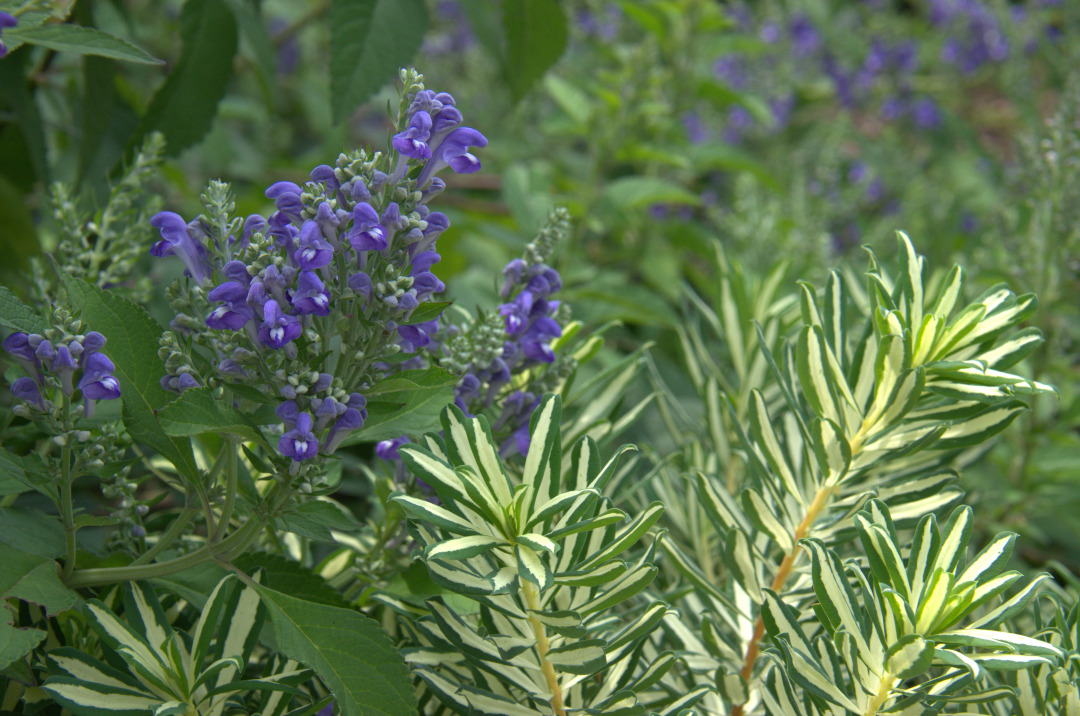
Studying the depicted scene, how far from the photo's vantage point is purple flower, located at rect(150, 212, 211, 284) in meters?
0.74

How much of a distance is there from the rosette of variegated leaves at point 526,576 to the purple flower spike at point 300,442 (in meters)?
0.08

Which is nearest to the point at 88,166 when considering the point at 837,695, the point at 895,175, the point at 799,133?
the point at 837,695

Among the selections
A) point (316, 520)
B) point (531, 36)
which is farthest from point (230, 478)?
point (531, 36)

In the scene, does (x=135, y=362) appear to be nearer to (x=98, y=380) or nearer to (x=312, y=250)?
(x=98, y=380)

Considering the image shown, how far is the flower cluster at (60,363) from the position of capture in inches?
26.7

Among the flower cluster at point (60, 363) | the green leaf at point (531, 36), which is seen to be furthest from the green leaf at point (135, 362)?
the green leaf at point (531, 36)

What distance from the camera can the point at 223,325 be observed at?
68cm

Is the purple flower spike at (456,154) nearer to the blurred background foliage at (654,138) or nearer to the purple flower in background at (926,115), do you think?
the blurred background foliage at (654,138)

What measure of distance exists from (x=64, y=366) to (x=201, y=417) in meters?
0.13

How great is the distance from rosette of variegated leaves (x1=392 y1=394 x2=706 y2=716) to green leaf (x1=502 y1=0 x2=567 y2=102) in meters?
0.75

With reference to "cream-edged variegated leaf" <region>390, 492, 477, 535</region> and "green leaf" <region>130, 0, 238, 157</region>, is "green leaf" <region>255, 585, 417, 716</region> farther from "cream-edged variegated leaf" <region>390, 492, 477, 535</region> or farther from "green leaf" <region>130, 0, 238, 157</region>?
"green leaf" <region>130, 0, 238, 157</region>

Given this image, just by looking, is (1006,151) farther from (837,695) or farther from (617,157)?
(837,695)

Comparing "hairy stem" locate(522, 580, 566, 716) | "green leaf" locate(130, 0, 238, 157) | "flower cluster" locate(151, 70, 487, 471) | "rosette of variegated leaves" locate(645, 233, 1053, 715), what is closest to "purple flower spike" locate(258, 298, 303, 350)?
"flower cluster" locate(151, 70, 487, 471)

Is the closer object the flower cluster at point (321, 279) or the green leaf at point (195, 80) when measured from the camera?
the flower cluster at point (321, 279)
